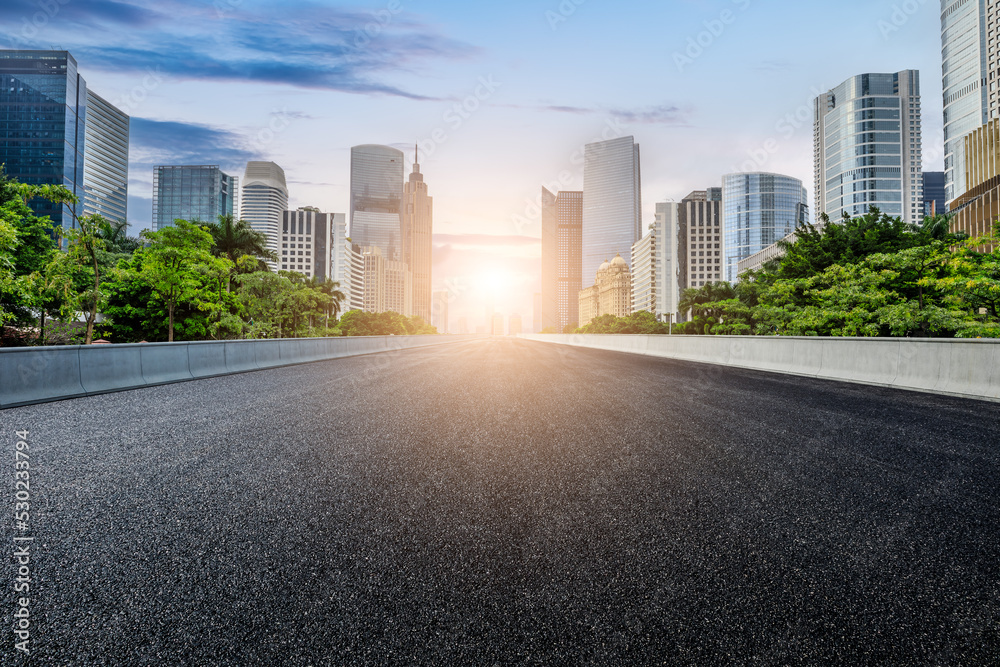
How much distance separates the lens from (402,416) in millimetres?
8008

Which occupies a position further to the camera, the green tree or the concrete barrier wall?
the green tree

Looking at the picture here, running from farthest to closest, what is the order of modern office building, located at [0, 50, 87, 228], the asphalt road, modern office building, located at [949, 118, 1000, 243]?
modern office building, located at [0, 50, 87, 228], modern office building, located at [949, 118, 1000, 243], the asphalt road

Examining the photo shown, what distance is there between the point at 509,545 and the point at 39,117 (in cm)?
22528

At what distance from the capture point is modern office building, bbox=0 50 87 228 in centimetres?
15562

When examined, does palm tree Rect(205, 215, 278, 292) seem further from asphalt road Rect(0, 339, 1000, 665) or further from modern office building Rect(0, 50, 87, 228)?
modern office building Rect(0, 50, 87, 228)

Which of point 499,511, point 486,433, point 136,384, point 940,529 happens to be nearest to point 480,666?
point 499,511

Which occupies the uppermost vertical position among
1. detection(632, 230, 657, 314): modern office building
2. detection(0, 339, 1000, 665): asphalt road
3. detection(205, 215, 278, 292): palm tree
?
detection(632, 230, 657, 314): modern office building

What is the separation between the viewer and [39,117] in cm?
16125

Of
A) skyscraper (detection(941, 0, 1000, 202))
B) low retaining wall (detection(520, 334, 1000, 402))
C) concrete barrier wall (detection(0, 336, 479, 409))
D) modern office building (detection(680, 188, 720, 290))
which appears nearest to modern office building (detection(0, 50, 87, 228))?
concrete barrier wall (detection(0, 336, 479, 409))

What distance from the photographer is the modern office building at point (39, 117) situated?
15562cm

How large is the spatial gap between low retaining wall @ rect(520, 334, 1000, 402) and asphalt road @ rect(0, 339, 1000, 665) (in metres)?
5.29

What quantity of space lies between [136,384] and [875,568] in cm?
1349

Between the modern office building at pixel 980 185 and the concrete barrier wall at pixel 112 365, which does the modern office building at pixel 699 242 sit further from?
the concrete barrier wall at pixel 112 365

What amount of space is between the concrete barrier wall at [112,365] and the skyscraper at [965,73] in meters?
192
